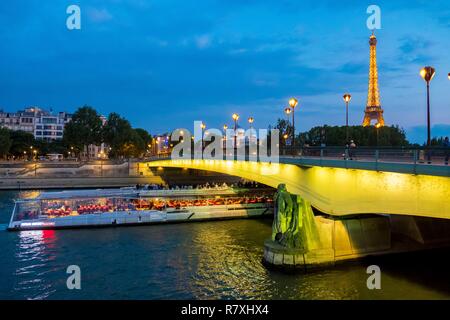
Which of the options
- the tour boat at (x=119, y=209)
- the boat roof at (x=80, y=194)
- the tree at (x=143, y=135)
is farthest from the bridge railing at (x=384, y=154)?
the tree at (x=143, y=135)

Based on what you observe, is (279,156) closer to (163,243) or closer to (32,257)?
(163,243)

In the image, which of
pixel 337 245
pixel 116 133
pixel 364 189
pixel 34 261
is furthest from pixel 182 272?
pixel 116 133

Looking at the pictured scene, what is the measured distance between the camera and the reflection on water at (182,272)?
1962 centimetres

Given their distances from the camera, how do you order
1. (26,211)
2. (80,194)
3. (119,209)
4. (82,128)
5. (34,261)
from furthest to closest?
(82,128)
(80,194)
(119,209)
(26,211)
(34,261)

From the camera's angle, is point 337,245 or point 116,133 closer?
point 337,245

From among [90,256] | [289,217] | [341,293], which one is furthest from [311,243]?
[90,256]

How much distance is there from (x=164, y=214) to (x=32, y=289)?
19.5 meters

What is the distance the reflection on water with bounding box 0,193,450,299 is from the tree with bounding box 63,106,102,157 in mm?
73987

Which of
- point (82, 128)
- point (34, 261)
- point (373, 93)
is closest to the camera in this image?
point (34, 261)

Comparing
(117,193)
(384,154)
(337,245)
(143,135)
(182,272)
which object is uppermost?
(143,135)

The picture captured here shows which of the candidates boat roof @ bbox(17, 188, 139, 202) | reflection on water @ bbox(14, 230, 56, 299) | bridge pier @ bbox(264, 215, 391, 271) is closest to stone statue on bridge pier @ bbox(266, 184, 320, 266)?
A: bridge pier @ bbox(264, 215, 391, 271)

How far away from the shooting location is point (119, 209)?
39688 mm

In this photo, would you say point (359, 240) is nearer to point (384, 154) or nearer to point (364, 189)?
point (364, 189)

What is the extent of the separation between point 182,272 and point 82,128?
287ft
